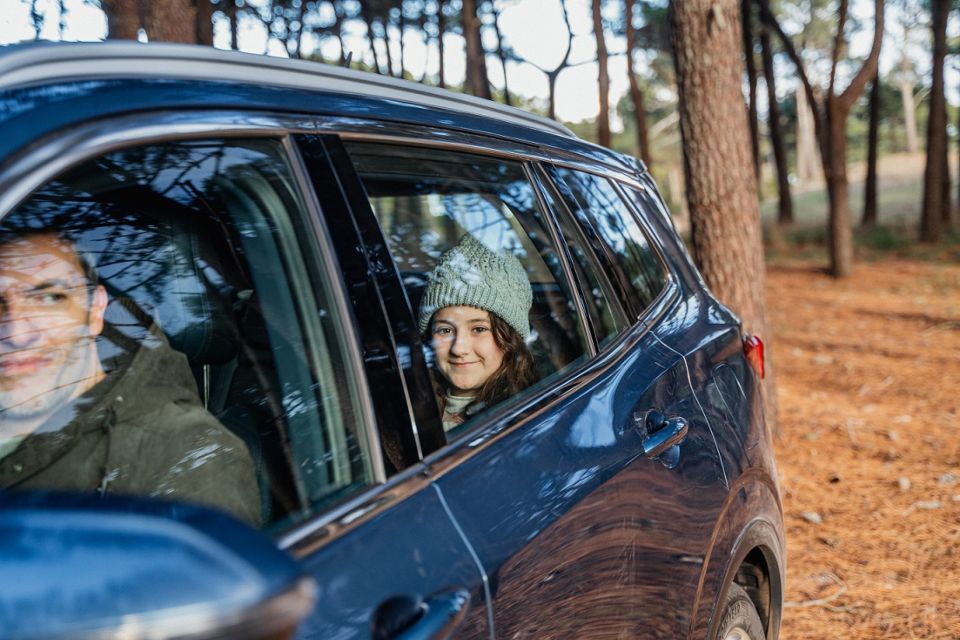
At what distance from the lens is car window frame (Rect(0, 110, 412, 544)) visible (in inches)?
44.4

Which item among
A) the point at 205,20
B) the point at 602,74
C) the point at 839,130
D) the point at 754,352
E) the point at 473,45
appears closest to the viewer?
the point at 754,352

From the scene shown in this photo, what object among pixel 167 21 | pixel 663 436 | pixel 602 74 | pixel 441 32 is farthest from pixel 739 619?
pixel 441 32

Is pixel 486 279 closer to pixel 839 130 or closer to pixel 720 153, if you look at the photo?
pixel 720 153

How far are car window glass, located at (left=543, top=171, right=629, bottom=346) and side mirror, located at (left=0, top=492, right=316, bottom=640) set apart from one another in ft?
5.29

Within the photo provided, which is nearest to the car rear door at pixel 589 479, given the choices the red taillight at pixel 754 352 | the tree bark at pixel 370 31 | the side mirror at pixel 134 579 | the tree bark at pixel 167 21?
the red taillight at pixel 754 352

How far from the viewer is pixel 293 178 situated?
60.6 inches

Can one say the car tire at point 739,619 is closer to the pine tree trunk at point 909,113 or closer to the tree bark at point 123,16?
the tree bark at point 123,16

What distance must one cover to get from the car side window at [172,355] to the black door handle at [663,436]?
848 millimetres

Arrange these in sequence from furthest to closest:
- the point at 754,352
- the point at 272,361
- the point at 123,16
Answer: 1. the point at 123,16
2. the point at 754,352
3. the point at 272,361

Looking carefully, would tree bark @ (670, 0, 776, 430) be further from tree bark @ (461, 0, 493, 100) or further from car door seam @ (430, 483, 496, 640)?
tree bark @ (461, 0, 493, 100)

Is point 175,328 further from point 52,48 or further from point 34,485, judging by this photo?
point 52,48

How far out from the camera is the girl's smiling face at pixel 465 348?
6.74 ft

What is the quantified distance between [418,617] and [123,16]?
706 centimetres

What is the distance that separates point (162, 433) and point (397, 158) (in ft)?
2.41
